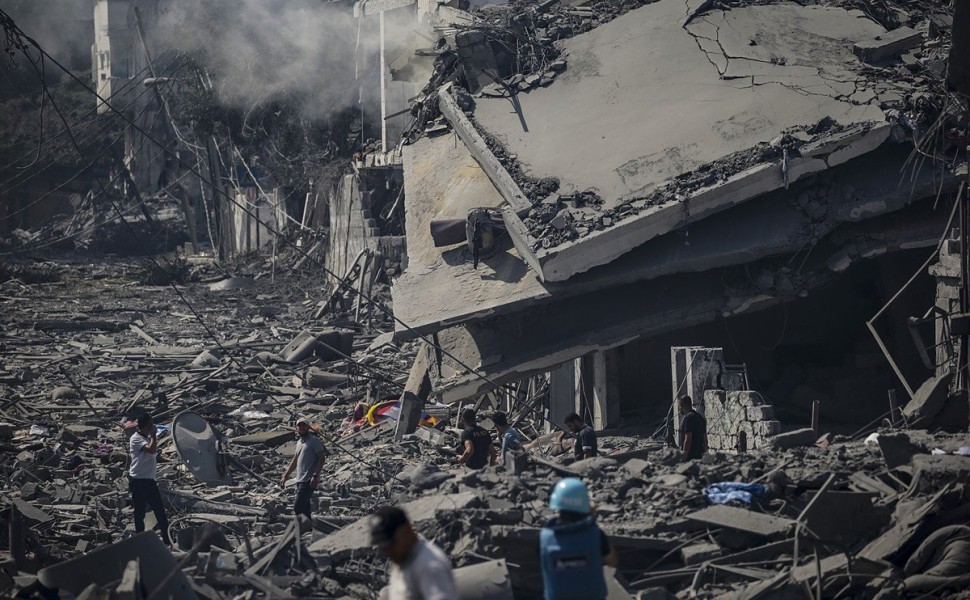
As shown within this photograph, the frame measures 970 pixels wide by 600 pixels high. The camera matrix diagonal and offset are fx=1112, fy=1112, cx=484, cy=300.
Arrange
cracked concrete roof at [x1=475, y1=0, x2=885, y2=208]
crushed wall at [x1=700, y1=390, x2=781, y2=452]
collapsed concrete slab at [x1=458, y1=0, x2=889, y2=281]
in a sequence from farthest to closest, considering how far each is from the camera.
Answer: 1. cracked concrete roof at [x1=475, y1=0, x2=885, y2=208]
2. collapsed concrete slab at [x1=458, y1=0, x2=889, y2=281]
3. crushed wall at [x1=700, y1=390, x2=781, y2=452]

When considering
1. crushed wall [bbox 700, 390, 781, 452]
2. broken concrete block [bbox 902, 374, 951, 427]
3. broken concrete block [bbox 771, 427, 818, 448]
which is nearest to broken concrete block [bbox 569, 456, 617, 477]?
broken concrete block [bbox 771, 427, 818, 448]

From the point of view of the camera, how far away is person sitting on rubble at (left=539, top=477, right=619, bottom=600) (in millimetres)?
4855

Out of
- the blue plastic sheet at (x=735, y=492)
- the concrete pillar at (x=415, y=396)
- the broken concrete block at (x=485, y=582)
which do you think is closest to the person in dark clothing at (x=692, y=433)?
the blue plastic sheet at (x=735, y=492)

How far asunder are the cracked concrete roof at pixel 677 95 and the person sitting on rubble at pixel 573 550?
26.4 feet

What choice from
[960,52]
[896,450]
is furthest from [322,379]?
[896,450]

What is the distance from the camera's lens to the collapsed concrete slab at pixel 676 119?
476 inches

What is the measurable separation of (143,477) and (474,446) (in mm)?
2913

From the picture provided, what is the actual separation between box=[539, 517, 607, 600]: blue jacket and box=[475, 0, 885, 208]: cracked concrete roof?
8.06m

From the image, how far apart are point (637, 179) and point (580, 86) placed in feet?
9.92

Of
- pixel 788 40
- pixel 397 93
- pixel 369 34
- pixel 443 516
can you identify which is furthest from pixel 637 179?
pixel 369 34

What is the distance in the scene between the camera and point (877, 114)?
40.6 feet

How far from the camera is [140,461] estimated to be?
A: 378 inches

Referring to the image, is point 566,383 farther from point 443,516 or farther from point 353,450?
point 443,516

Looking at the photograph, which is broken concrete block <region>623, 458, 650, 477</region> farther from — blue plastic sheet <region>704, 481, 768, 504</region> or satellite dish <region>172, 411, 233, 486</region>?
satellite dish <region>172, 411, 233, 486</region>
